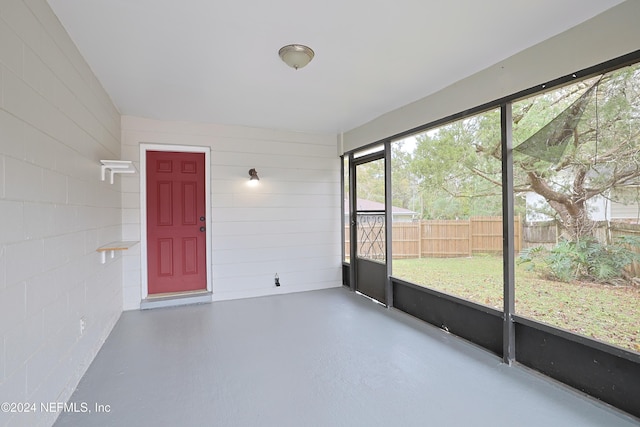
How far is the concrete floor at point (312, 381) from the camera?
193cm

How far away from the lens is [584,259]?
223cm

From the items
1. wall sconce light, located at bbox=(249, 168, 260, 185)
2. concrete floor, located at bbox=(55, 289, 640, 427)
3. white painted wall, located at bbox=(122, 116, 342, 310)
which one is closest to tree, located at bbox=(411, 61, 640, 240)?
concrete floor, located at bbox=(55, 289, 640, 427)

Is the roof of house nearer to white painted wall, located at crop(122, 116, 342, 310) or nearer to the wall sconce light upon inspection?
white painted wall, located at crop(122, 116, 342, 310)

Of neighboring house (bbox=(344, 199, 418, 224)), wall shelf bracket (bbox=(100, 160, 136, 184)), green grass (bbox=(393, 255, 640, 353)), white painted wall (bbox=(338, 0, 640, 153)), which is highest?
white painted wall (bbox=(338, 0, 640, 153))

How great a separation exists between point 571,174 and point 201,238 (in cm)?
416

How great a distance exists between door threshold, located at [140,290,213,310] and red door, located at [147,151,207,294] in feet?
0.47

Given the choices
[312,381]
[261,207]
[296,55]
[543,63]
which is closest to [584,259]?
[543,63]

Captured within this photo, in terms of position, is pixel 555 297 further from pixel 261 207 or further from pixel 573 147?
pixel 261 207

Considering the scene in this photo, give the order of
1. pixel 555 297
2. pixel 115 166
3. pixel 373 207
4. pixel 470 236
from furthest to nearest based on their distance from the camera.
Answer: pixel 373 207 < pixel 470 236 < pixel 115 166 < pixel 555 297

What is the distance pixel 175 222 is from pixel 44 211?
2.60m

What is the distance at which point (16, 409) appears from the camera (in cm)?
149

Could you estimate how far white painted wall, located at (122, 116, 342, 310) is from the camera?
412 cm

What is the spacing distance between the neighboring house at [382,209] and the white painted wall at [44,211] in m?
3.21

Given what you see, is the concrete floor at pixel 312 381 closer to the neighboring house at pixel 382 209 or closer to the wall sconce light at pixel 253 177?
the neighboring house at pixel 382 209
